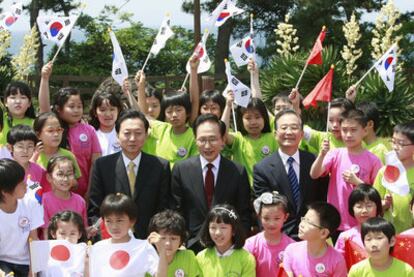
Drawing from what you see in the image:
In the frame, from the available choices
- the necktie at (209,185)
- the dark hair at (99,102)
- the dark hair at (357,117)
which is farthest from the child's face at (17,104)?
the dark hair at (357,117)

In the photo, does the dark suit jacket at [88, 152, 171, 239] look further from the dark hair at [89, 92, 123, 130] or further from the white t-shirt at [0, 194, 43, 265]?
the dark hair at [89, 92, 123, 130]

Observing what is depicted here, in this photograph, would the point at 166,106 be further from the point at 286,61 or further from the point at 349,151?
the point at 286,61

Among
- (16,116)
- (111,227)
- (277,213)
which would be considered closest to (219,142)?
(277,213)

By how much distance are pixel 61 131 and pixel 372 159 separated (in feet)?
8.78

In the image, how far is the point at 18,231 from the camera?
17.6 feet

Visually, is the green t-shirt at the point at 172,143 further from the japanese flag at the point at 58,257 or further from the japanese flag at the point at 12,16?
the japanese flag at the point at 12,16

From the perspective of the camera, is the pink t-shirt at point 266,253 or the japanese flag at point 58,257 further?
the pink t-shirt at point 266,253

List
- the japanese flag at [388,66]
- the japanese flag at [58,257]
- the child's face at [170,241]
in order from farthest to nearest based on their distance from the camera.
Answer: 1. the japanese flag at [388,66]
2. the child's face at [170,241]
3. the japanese flag at [58,257]

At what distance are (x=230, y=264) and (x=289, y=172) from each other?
1.09m

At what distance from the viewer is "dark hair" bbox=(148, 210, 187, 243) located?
5.35 meters

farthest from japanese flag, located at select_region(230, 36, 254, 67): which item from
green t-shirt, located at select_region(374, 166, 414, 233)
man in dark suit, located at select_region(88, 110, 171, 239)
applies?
green t-shirt, located at select_region(374, 166, 414, 233)

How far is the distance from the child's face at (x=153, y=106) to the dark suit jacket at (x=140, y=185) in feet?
4.97

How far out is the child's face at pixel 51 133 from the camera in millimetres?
6316

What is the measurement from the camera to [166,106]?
678 cm
